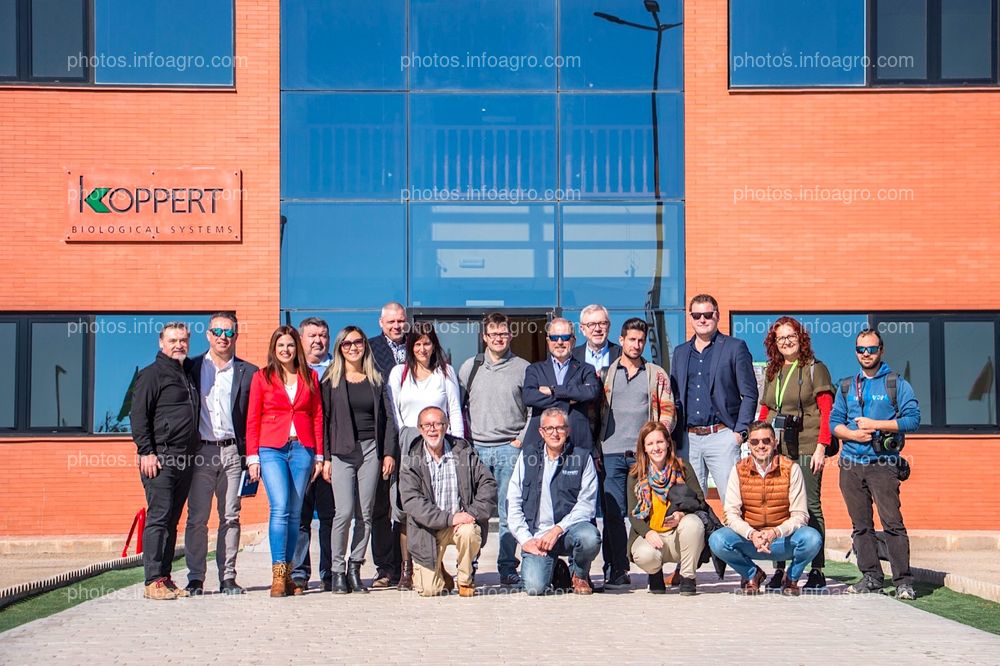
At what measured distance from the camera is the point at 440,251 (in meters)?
17.3

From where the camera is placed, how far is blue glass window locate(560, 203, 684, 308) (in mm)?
17359

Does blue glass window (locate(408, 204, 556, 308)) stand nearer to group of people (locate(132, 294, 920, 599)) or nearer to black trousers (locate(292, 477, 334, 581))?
group of people (locate(132, 294, 920, 599))

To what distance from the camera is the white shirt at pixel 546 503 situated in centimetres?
981

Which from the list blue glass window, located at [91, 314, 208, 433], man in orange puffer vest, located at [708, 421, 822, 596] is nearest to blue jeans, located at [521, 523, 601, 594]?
man in orange puffer vest, located at [708, 421, 822, 596]

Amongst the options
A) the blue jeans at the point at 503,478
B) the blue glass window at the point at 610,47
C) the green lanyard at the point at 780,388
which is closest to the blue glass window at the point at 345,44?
the blue glass window at the point at 610,47

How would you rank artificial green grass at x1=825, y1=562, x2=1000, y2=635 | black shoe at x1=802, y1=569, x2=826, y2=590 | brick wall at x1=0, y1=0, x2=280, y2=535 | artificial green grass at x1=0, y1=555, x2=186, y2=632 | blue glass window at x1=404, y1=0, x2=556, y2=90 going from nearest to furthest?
artificial green grass at x1=825, y1=562, x2=1000, y2=635 < artificial green grass at x1=0, y1=555, x2=186, y2=632 < black shoe at x1=802, y1=569, x2=826, y2=590 < brick wall at x1=0, y1=0, x2=280, y2=535 < blue glass window at x1=404, y1=0, x2=556, y2=90

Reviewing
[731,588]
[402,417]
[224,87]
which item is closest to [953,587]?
[731,588]

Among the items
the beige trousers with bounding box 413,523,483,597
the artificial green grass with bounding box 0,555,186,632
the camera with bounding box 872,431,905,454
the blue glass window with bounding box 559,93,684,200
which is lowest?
the artificial green grass with bounding box 0,555,186,632

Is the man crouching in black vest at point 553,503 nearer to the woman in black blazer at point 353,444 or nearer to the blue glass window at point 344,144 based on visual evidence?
the woman in black blazer at point 353,444

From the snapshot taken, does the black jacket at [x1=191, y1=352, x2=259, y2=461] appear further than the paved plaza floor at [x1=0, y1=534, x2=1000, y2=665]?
Yes

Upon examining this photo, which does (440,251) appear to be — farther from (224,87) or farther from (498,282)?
(224,87)

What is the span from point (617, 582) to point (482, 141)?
8.34 meters

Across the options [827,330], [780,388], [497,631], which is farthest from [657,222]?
[497,631]

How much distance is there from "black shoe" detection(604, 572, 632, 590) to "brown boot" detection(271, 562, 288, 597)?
234cm
